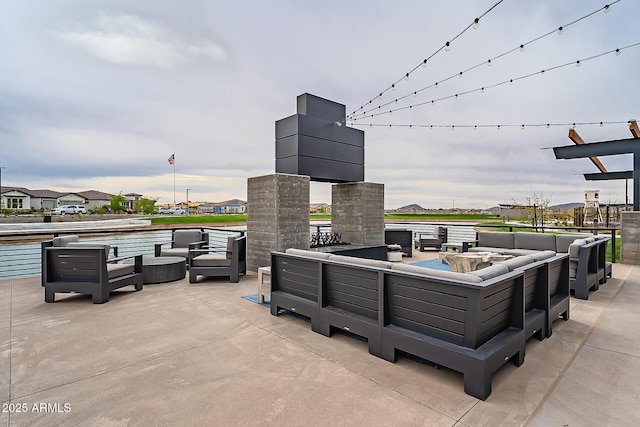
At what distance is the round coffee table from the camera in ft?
16.7

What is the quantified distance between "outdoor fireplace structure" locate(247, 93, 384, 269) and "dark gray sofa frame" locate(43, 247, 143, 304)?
8.87 feet

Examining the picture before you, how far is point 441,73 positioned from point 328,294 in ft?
14.6

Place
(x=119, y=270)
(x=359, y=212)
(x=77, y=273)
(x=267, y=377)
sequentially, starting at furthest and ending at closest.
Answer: (x=359, y=212), (x=119, y=270), (x=77, y=273), (x=267, y=377)

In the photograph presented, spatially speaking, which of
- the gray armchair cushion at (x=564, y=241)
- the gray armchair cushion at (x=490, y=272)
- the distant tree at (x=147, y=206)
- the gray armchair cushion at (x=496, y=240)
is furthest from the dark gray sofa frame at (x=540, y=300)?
the distant tree at (x=147, y=206)

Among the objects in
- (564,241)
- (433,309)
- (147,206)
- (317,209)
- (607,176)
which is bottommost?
(433,309)

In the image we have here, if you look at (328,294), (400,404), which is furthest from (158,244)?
(400,404)

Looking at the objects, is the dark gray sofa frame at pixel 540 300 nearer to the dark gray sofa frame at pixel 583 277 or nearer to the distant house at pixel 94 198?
the dark gray sofa frame at pixel 583 277

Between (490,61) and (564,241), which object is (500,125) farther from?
(564,241)

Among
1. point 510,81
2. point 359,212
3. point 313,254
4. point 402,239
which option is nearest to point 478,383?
point 313,254

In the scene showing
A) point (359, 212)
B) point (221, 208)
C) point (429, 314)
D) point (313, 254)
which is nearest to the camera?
point (429, 314)

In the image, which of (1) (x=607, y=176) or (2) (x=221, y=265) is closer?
(2) (x=221, y=265)

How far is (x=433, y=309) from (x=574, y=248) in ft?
12.4

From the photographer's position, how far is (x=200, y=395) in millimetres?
1976

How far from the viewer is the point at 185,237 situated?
6.89 meters
